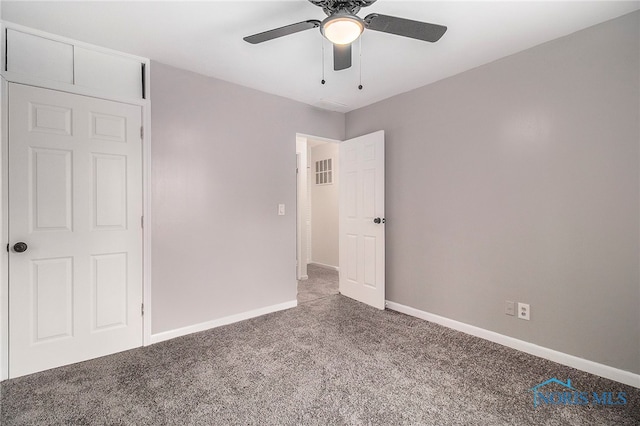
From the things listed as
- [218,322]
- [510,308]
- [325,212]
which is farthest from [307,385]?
[325,212]

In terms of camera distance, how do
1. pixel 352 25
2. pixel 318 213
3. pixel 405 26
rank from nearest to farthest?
pixel 352 25 < pixel 405 26 < pixel 318 213

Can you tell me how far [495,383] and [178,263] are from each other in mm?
2668

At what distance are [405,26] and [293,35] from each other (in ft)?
3.01

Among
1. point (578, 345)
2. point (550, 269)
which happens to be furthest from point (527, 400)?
point (550, 269)

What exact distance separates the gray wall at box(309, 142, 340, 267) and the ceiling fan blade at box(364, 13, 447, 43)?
3871 millimetres

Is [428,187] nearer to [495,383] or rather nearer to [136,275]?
[495,383]

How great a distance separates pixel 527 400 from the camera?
1.89m

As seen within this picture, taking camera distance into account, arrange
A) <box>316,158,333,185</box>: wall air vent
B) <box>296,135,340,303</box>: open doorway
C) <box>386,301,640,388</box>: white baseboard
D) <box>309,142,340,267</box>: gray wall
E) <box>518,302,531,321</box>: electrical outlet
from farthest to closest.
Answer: <box>316,158,333,185</box>: wall air vent, <box>309,142,340,267</box>: gray wall, <box>296,135,340,303</box>: open doorway, <box>518,302,531,321</box>: electrical outlet, <box>386,301,640,388</box>: white baseboard

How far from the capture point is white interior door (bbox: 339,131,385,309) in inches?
140

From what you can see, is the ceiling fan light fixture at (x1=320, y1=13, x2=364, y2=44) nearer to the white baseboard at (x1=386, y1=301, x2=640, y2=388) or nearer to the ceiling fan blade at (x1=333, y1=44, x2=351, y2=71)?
the ceiling fan blade at (x1=333, y1=44, x2=351, y2=71)

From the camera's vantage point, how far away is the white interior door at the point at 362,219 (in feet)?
11.7

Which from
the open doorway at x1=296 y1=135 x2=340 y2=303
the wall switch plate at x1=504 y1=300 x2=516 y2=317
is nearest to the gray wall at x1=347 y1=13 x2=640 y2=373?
the wall switch plate at x1=504 y1=300 x2=516 y2=317

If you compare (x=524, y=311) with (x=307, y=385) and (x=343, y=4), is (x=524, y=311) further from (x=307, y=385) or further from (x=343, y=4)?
(x=343, y=4)

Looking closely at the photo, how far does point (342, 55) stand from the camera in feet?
6.76
